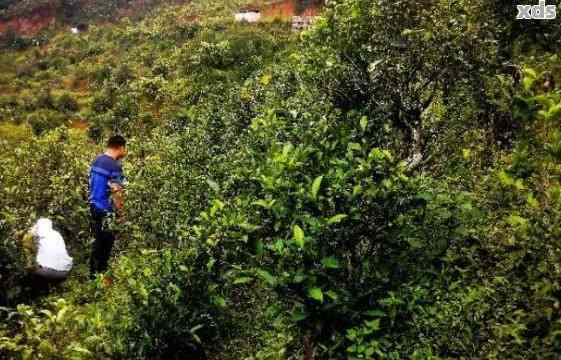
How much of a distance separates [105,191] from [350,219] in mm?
3754

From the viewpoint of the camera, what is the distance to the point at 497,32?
221 inches

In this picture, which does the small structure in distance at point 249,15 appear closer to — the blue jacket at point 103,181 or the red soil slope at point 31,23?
the red soil slope at point 31,23

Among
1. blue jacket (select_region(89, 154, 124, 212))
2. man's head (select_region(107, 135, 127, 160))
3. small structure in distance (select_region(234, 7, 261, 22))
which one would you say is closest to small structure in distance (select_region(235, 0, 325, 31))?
small structure in distance (select_region(234, 7, 261, 22))

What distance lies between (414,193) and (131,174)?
4.22 m

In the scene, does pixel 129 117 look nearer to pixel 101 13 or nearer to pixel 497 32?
pixel 497 32

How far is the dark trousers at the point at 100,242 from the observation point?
22.5 ft

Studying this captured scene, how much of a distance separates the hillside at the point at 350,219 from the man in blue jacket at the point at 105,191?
25cm

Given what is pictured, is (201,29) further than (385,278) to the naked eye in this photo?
Yes

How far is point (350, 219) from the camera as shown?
13.9 ft

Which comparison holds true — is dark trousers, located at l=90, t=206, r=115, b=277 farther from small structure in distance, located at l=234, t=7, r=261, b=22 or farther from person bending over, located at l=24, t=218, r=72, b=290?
small structure in distance, located at l=234, t=7, r=261, b=22

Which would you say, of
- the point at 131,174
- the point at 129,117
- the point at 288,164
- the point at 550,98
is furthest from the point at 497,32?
the point at 129,117

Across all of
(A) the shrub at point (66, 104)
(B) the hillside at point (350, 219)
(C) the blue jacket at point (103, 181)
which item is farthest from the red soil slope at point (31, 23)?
(C) the blue jacket at point (103, 181)

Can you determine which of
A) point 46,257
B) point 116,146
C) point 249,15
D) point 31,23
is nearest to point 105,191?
point 116,146

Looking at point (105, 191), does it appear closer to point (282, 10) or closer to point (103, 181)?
point (103, 181)
